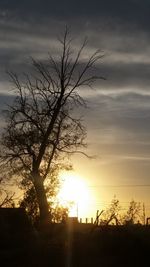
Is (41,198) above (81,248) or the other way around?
above

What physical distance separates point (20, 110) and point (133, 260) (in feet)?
45.9

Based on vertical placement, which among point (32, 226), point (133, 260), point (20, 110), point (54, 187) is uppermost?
point (20, 110)

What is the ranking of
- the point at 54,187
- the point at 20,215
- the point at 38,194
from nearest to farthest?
the point at 38,194 → the point at 20,215 → the point at 54,187

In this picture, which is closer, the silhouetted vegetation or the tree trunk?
the silhouetted vegetation

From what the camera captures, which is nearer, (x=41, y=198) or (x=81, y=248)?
(x=81, y=248)

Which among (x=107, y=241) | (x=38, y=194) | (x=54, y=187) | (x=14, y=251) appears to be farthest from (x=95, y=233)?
(x=54, y=187)

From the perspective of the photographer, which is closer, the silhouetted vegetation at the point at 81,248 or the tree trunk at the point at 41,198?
the silhouetted vegetation at the point at 81,248

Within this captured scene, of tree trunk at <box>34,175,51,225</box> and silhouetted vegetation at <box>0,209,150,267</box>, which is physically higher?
tree trunk at <box>34,175,51,225</box>

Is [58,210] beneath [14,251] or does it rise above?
above

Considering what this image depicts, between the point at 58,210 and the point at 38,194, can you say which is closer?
the point at 38,194

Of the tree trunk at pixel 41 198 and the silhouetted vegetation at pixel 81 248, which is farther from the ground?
the tree trunk at pixel 41 198

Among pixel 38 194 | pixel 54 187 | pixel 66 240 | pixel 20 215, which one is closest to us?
pixel 66 240

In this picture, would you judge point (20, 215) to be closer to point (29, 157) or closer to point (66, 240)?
point (29, 157)

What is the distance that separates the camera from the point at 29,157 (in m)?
39.2
